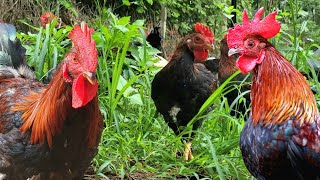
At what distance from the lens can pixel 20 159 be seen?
269 cm

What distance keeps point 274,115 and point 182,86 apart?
196cm

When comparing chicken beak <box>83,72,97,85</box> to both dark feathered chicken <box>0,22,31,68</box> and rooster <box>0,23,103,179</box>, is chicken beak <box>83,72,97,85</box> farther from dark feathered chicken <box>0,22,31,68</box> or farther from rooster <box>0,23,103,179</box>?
dark feathered chicken <box>0,22,31,68</box>

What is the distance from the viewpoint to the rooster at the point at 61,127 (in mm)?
2564

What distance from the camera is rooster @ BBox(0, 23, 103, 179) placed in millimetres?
2564

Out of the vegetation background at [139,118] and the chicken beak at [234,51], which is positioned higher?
the chicken beak at [234,51]

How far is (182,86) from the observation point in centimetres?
455

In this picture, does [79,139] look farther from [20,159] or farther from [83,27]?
[83,27]

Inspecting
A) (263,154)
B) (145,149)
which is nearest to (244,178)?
(145,149)

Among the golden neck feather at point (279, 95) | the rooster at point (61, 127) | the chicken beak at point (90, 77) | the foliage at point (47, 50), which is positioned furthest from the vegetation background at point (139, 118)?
the chicken beak at point (90, 77)

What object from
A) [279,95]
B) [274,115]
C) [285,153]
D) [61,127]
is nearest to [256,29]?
[279,95]

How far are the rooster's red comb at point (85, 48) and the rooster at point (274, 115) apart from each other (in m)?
0.82

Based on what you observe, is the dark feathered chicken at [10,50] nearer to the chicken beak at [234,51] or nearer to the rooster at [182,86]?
the rooster at [182,86]

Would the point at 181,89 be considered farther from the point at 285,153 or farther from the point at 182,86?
the point at 285,153

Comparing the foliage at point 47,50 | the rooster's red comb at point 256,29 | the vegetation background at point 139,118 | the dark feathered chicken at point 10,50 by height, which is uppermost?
the rooster's red comb at point 256,29
